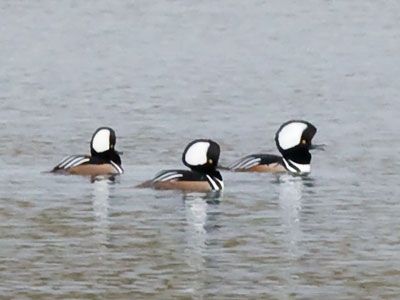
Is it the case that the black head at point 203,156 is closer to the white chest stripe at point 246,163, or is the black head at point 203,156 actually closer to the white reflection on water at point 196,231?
the white reflection on water at point 196,231

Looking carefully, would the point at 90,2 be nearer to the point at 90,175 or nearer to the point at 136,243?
the point at 90,175

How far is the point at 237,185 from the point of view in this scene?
25188 millimetres

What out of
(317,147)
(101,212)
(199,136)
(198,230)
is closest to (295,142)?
(317,147)

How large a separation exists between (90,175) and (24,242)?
6.52 meters

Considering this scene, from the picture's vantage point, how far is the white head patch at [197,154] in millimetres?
24717

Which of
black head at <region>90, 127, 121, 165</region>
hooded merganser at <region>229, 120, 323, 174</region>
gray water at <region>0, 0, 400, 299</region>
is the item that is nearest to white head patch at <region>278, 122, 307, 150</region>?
hooded merganser at <region>229, 120, 323, 174</region>

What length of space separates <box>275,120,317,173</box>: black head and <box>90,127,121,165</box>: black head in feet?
8.24

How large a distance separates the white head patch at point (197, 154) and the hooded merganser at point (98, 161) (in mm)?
1468

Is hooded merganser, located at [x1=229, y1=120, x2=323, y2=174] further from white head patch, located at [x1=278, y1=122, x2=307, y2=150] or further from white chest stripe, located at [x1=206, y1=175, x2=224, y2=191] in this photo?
white chest stripe, located at [x1=206, y1=175, x2=224, y2=191]

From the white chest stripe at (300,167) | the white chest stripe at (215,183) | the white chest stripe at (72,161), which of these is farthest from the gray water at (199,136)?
the white chest stripe at (72,161)

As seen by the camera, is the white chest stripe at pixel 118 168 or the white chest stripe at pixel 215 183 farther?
the white chest stripe at pixel 118 168

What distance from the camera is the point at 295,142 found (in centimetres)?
2772

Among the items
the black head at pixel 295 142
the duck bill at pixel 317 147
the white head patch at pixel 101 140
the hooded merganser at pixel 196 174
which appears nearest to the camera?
the hooded merganser at pixel 196 174

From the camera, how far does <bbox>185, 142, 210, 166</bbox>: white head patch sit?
81.1 feet
